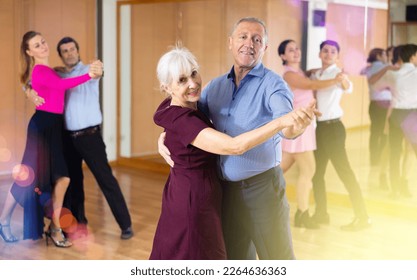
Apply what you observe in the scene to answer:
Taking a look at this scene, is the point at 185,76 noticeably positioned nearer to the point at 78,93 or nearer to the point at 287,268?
the point at 287,268

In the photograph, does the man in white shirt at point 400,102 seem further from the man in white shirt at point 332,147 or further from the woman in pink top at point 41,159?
the woman in pink top at point 41,159

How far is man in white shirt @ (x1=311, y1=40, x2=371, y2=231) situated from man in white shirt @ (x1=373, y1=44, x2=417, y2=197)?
33cm

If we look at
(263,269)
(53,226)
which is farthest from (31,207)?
(263,269)

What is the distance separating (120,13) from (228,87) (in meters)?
4.35

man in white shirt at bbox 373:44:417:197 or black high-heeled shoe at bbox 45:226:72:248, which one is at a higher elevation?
man in white shirt at bbox 373:44:417:197

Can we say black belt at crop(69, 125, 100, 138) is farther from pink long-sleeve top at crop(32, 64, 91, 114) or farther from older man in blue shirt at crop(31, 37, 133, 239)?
pink long-sleeve top at crop(32, 64, 91, 114)

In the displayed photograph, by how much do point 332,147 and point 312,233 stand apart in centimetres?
59

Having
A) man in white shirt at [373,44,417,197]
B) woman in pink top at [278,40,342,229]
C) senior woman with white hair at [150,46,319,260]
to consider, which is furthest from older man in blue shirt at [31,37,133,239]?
man in white shirt at [373,44,417,197]

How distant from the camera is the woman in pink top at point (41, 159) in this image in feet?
13.2

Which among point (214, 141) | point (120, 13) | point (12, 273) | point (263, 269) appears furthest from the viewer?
point (120, 13)

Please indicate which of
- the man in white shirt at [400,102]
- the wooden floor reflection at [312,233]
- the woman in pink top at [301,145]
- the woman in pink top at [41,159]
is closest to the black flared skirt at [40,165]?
the woman in pink top at [41,159]

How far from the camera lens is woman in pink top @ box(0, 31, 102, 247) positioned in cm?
402

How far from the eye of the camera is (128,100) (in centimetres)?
682

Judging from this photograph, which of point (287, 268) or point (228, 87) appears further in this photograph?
point (287, 268)
